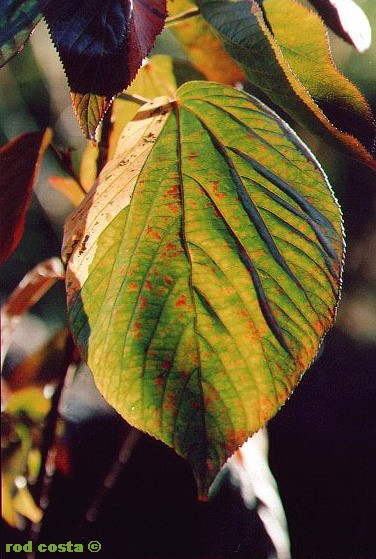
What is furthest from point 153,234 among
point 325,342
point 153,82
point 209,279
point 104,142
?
Result: point 325,342

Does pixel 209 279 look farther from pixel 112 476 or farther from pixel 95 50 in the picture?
pixel 112 476

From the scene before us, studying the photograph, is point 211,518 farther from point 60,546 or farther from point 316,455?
point 316,455

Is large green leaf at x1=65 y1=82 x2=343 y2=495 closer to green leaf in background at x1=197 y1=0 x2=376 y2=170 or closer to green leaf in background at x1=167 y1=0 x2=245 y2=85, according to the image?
green leaf in background at x1=197 y1=0 x2=376 y2=170

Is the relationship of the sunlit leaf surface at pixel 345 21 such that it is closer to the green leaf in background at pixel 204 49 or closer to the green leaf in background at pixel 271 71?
the green leaf in background at pixel 271 71

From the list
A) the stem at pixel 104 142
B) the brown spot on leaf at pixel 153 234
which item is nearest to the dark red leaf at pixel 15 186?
the stem at pixel 104 142

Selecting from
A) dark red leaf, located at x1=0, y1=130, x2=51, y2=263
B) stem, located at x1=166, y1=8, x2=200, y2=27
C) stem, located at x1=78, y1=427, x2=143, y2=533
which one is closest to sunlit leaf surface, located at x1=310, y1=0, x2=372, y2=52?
stem, located at x1=166, y1=8, x2=200, y2=27

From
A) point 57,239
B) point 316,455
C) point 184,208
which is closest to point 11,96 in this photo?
point 57,239
